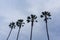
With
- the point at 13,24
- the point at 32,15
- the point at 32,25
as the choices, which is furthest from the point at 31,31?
the point at 13,24

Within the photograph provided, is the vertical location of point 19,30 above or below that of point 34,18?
below

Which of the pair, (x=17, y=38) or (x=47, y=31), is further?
(x=17, y=38)

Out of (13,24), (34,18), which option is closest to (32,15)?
(34,18)

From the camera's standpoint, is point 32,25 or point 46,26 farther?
point 32,25

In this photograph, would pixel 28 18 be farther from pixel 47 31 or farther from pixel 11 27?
pixel 11 27

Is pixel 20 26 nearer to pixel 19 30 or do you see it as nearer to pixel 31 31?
pixel 19 30

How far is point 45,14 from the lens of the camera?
178 ft

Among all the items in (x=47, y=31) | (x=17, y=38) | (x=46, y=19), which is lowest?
(x=17, y=38)

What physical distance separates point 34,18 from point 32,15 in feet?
5.45

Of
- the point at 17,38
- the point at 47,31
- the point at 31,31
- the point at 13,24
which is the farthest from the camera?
the point at 13,24

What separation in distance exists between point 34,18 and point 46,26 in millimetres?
7473

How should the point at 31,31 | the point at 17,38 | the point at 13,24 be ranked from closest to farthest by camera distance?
the point at 31,31 → the point at 17,38 → the point at 13,24

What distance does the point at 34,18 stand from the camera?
59.3 meters

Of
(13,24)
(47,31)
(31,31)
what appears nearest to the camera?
(47,31)
